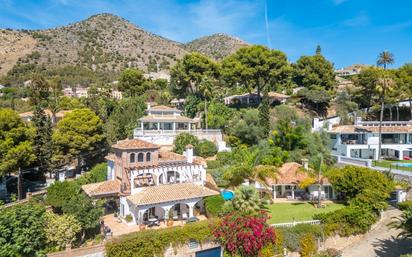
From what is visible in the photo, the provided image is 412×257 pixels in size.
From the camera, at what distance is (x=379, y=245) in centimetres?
2459

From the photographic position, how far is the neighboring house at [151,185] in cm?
2611

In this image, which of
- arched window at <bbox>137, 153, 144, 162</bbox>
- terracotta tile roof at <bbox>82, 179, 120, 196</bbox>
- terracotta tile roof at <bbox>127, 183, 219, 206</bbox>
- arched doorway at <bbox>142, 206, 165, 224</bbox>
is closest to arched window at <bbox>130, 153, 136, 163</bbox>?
arched window at <bbox>137, 153, 144, 162</bbox>

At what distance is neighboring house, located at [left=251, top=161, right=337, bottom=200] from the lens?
32.6 metres

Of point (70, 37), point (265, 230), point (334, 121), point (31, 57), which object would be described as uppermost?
point (70, 37)

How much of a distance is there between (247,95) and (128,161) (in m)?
37.3

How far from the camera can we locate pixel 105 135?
42469 millimetres

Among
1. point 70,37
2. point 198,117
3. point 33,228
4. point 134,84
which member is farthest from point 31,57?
point 33,228

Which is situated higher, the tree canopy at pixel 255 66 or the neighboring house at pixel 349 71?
the neighboring house at pixel 349 71

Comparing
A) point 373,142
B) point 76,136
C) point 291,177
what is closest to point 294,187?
point 291,177

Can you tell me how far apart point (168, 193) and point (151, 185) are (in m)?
2.75

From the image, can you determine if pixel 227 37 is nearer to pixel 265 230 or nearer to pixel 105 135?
pixel 105 135

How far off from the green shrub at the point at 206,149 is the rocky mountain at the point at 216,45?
323ft

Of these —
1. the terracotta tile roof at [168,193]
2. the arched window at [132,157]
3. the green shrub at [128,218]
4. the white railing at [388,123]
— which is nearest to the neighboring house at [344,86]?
the white railing at [388,123]

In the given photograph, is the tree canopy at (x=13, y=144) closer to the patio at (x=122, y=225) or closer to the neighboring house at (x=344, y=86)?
the patio at (x=122, y=225)
